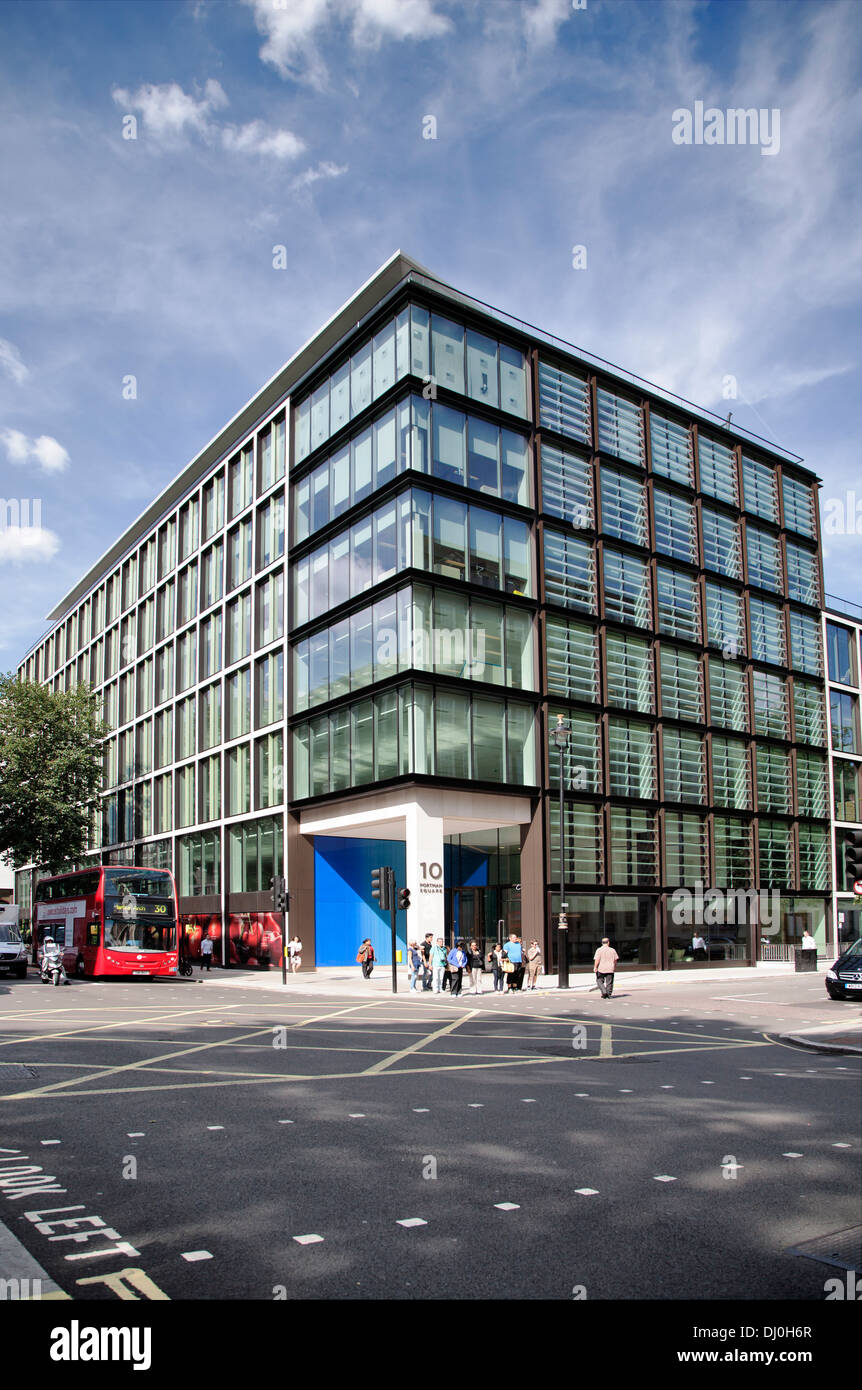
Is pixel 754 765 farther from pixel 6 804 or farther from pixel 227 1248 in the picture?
pixel 227 1248

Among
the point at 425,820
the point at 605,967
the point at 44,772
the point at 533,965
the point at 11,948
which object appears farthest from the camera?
the point at 44,772

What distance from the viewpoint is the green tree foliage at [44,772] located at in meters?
55.4

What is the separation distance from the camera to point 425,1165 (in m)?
7.86

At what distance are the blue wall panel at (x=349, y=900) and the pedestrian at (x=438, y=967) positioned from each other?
40.0 feet

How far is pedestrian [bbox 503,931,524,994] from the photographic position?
29.8 meters

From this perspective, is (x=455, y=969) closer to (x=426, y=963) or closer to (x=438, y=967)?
(x=426, y=963)

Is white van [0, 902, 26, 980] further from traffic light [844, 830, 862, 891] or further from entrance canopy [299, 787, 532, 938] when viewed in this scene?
traffic light [844, 830, 862, 891]

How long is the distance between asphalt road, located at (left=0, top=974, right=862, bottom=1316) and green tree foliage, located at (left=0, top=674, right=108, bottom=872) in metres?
41.4

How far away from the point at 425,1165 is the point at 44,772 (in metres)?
53.4

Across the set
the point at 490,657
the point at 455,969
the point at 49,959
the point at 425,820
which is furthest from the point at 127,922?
the point at 490,657

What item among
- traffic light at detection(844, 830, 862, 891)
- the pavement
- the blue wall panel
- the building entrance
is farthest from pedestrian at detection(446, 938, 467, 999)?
the blue wall panel

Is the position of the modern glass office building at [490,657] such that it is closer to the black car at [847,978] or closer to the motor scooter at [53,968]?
the motor scooter at [53,968]

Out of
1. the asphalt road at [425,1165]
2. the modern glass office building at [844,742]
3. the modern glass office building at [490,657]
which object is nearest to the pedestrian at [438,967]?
the modern glass office building at [490,657]
